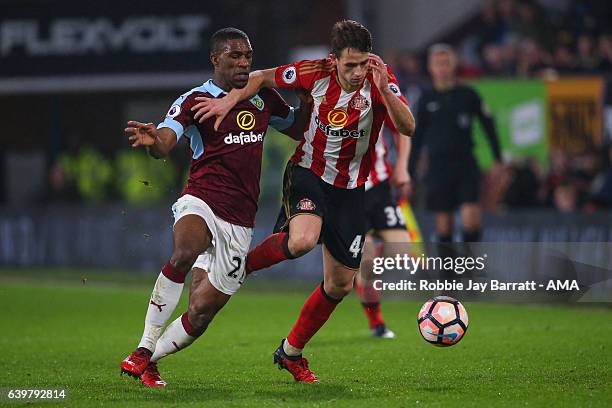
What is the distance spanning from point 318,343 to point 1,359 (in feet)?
8.52

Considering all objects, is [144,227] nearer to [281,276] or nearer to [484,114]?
[281,276]

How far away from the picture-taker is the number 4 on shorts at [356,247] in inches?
290

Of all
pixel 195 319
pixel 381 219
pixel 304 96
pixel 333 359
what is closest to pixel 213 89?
pixel 304 96

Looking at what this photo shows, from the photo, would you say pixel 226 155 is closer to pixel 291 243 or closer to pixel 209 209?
pixel 209 209

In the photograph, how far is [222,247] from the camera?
7.08 m

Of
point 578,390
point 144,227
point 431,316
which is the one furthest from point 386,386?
point 144,227

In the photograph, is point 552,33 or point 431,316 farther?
point 552,33

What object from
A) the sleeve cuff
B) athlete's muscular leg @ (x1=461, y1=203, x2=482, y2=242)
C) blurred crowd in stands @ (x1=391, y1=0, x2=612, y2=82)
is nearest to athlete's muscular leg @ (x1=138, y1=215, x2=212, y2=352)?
the sleeve cuff

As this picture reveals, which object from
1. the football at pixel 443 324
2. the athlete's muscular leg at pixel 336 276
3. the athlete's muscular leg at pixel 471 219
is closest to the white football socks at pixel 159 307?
the athlete's muscular leg at pixel 336 276

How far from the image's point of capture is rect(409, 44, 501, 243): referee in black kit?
12.7 metres

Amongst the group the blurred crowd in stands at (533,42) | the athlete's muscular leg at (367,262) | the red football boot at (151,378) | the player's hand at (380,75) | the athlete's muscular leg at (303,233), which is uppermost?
the blurred crowd in stands at (533,42)

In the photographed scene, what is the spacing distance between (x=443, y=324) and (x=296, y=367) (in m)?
1.00

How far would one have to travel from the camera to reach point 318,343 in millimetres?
9703

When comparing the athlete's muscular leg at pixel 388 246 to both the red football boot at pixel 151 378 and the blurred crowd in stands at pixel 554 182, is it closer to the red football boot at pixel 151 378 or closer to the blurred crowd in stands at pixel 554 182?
the red football boot at pixel 151 378
